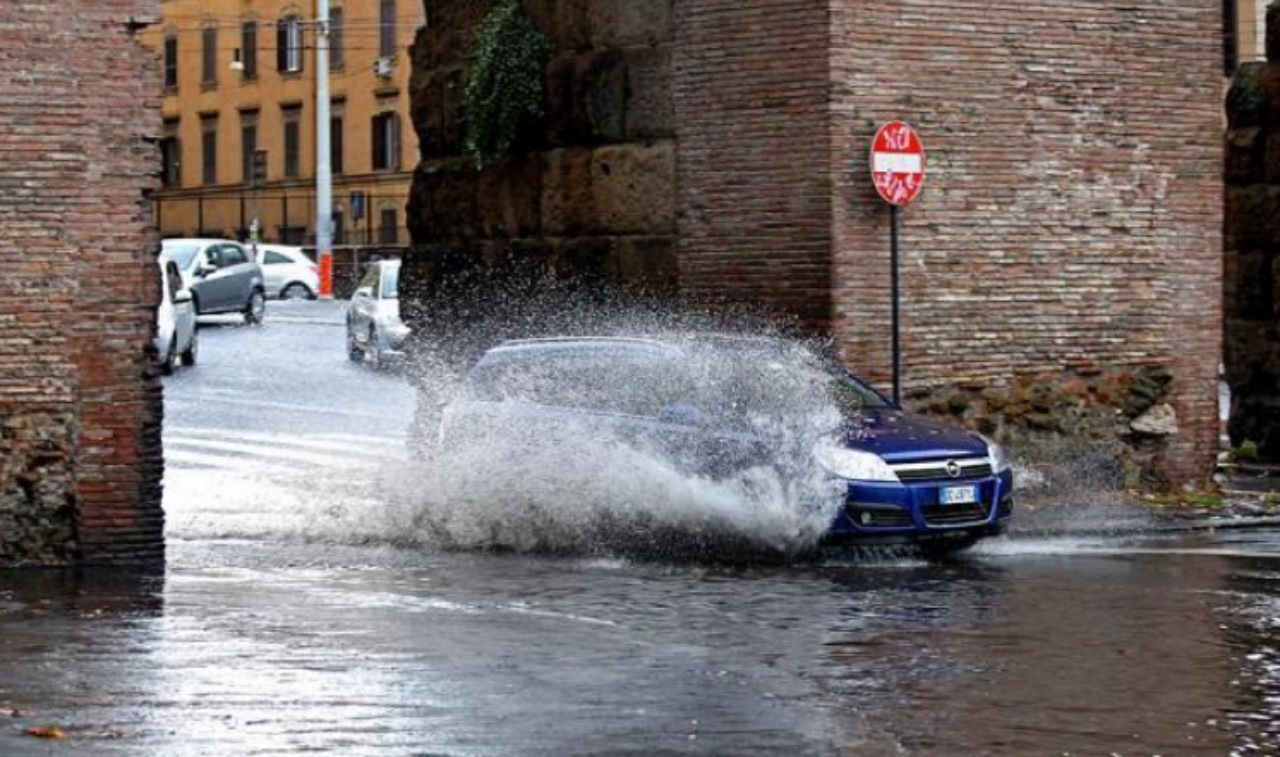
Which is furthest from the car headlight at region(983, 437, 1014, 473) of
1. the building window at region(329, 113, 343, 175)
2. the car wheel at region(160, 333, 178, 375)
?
the building window at region(329, 113, 343, 175)

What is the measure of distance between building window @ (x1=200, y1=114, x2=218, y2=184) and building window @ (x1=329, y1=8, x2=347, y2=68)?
671 cm

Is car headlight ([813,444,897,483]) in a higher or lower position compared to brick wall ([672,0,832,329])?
lower

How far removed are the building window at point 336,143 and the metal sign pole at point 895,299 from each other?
58376 millimetres

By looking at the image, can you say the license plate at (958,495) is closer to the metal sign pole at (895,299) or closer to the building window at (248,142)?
the metal sign pole at (895,299)

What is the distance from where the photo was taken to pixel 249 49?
83188 mm

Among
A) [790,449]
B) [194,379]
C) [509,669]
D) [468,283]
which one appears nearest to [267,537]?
[790,449]

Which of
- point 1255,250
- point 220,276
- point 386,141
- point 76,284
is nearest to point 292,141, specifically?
point 386,141

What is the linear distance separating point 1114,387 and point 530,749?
1357cm

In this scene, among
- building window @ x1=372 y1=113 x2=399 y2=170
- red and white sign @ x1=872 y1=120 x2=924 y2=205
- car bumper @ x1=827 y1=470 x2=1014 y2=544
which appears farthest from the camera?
building window @ x1=372 y1=113 x2=399 y2=170

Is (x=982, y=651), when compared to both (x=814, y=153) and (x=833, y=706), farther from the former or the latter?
(x=814, y=153)

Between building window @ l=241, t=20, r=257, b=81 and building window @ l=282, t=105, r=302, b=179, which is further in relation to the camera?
building window @ l=241, t=20, r=257, b=81

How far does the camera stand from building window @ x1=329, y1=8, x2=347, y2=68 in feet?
260

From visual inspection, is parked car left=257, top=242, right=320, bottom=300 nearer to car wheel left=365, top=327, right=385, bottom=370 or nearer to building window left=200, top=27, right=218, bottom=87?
building window left=200, top=27, right=218, bottom=87

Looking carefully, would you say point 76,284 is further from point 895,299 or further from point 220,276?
point 220,276
